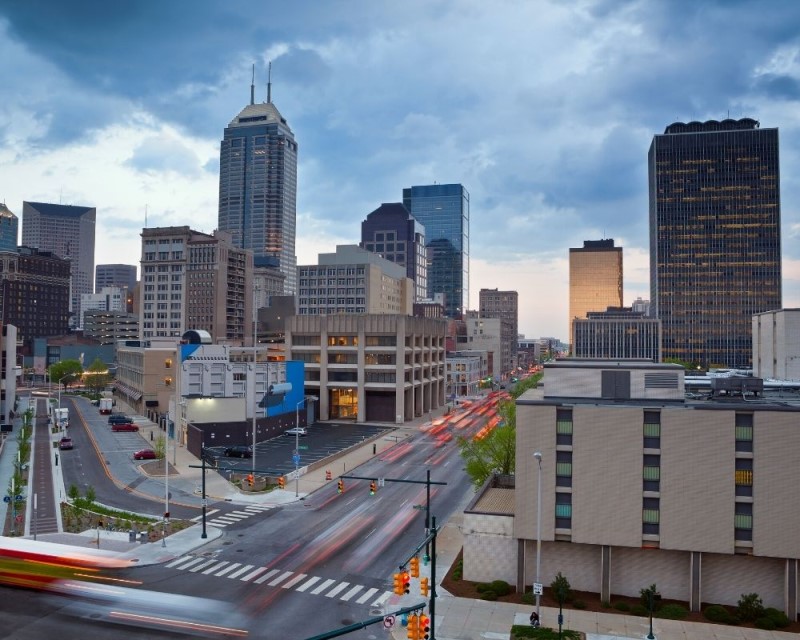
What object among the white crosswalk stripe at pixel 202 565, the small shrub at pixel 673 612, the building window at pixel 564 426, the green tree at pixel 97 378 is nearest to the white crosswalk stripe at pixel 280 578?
the white crosswalk stripe at pixel 202 565

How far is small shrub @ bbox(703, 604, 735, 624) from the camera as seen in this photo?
35.9 meters

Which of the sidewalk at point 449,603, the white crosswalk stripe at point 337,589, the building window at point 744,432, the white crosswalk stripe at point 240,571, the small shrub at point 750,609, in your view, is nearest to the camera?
the sidewalk at point 449,603

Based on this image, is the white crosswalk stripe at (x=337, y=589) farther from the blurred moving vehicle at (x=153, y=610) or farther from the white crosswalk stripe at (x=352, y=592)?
the blurred moving vehicle at (x=153, y=610)

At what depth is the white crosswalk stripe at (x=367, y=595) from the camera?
37.7 metres

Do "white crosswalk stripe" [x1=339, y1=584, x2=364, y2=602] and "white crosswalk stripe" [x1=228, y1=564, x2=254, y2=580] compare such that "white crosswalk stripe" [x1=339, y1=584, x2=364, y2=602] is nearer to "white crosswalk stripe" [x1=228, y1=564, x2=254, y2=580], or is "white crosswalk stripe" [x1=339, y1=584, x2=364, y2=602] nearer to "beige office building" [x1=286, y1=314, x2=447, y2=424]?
"white crosswalk stripe" [x1=228, y1=564, x2=254, y2=580]

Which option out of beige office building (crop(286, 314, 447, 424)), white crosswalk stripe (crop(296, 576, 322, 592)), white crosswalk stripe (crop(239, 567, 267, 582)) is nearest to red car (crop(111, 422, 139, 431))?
beige office building (crop(286, 314, 447, 424))

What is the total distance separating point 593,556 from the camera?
4050 cm

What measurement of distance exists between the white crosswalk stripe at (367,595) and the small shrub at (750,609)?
21145mm

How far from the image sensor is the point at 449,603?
37750 millimetres

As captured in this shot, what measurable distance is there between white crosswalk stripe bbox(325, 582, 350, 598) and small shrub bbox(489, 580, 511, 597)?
30.2ft

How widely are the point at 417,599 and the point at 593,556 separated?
11673 millimetres

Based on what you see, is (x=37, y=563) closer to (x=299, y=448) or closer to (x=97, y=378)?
(x=299, y=448)

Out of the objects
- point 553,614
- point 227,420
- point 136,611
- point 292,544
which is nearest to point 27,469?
point 227,420

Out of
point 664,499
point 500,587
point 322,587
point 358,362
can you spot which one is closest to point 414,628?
point 500,587
